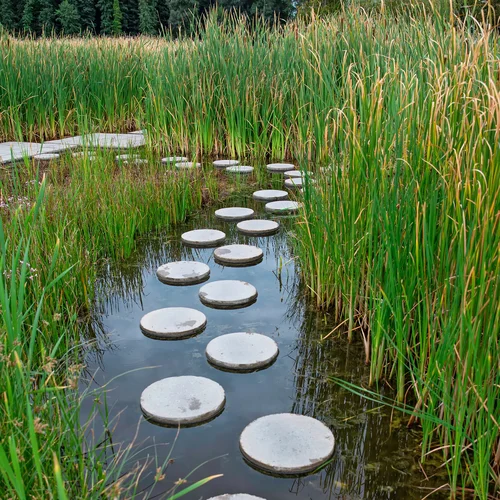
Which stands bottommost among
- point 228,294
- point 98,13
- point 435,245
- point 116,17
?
point 228,294

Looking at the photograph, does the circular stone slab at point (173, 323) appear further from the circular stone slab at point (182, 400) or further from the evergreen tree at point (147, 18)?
the evergreen tree at point (147, 18)

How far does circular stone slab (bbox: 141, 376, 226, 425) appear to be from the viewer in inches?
71.9

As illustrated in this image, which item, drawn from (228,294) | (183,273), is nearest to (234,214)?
(183,273)

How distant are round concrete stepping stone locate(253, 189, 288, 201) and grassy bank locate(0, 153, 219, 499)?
17.0 inches

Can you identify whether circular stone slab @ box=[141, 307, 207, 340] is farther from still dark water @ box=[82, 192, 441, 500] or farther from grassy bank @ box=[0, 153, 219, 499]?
grassy bank @ box=[0, 153, 219, 499]

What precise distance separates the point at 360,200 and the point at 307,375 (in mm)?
771

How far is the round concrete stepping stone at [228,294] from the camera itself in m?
2.68

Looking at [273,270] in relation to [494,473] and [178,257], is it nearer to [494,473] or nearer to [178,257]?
[178,257]

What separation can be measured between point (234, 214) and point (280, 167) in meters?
1.38

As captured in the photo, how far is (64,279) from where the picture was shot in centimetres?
242

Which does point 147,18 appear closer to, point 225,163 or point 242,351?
point 225,163

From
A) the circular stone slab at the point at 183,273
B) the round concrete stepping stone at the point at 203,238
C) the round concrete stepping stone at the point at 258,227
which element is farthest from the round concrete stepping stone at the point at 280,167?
the circular stone slab at the point at 183,273

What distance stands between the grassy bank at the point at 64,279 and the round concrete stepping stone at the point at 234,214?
275mm

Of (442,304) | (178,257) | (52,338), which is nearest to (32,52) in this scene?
(178,257)
